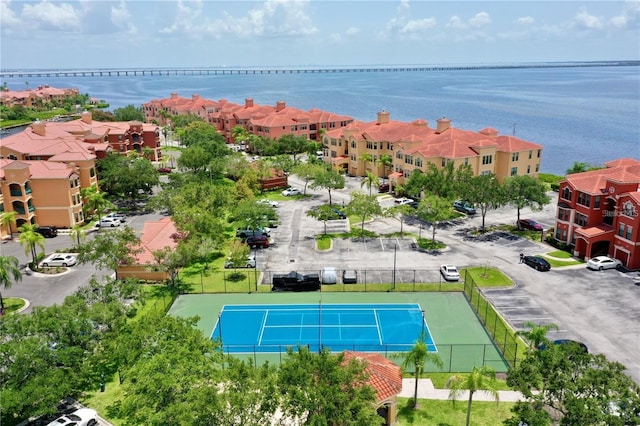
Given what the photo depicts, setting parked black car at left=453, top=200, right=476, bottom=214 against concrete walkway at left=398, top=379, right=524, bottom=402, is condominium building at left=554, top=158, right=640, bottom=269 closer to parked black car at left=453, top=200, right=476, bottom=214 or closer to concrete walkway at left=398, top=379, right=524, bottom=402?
parked black car at left=453, top=200, right=476, bottom=214

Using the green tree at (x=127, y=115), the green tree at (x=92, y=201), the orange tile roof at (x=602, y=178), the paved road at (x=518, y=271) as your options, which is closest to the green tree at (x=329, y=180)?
the paved road at (x=518, y=271)

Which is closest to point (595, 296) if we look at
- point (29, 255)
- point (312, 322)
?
point (312, 322)

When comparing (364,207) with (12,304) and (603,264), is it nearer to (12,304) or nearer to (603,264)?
(603,264)

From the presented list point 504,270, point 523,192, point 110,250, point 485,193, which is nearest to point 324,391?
point 110,250

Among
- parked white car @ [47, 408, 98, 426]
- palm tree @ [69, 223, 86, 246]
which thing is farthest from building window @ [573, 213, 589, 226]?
palm tree @ [69, 223, 86, 246]

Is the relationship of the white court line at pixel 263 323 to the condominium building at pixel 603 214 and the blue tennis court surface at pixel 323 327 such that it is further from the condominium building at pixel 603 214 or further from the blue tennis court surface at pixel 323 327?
the condominium building at pixel 603 214

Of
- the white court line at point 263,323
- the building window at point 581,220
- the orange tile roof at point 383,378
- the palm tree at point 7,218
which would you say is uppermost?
the palm tree at point 7,218

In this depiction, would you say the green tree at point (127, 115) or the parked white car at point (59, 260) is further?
the green tree at point (127, 115)
